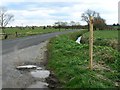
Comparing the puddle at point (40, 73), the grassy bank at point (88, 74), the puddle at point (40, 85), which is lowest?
the puddle at point (40, 85)

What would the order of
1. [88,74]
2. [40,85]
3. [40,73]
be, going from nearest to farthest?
1. [40,85]
2. [88,74]
3. [40,73]

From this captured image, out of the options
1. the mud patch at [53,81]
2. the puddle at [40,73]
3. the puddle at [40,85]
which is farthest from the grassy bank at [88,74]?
the puddle at [40,85]

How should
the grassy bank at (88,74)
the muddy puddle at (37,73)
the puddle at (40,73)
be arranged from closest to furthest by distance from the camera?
the grassy bank at (88,74), the muddy puddle at (37,73), the puddle at (40,73)

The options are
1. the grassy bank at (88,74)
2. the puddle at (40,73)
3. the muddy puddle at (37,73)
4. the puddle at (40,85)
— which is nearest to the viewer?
the grassy bank at (88,74)

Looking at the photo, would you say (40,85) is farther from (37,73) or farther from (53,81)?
(37,73)

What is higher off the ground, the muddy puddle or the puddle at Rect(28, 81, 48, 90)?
the muddy puddle

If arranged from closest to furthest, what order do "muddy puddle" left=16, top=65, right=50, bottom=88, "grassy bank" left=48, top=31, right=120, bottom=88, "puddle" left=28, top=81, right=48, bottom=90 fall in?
"grassy bank" left=48, top=31, right=120, bottom=88, "puddle" left=28, top=81, right=48, bottom=90, "muddy puddle" left=16, top=65, right=50, bottom=88

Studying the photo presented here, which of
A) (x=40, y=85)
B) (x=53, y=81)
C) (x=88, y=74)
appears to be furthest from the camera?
(x=88, y=74)

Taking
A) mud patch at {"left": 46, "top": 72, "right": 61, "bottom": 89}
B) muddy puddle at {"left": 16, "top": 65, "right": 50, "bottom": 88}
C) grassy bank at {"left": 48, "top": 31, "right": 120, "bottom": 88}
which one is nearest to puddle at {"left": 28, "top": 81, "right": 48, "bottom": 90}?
muddy puddle at {"left": 16, "top": 65, "right": 50, "bottom": 88}

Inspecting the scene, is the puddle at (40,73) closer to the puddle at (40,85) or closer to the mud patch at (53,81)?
the mud patch at (53,81)

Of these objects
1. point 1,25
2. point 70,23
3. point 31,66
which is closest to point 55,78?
point 31,66

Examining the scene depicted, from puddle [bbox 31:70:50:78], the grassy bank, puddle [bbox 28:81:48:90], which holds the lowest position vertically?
puddle [bbox 28:81:48:90]

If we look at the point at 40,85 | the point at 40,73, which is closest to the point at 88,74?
the point at 40,85

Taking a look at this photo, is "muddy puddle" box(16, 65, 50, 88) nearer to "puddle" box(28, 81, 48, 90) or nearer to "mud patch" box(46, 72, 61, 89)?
"puddle" box(28, 81, 48, 90)
